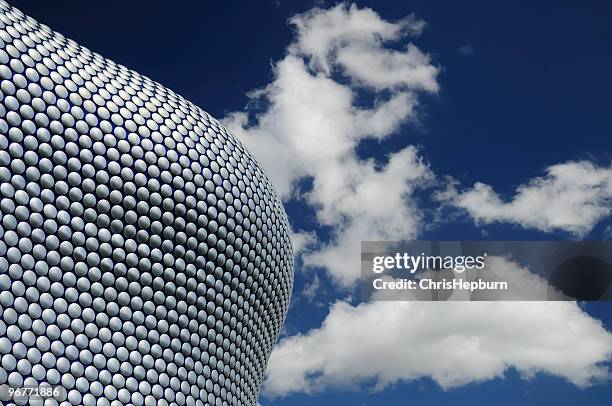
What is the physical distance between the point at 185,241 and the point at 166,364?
357 centimetres

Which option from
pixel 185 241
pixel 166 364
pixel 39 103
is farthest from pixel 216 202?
pixel 39 103

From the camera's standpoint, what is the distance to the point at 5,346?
1680 centimetres

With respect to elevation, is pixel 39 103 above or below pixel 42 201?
above

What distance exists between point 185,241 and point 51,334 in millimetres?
5107

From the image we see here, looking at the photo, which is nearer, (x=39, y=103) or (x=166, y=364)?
(x=39, y=103)

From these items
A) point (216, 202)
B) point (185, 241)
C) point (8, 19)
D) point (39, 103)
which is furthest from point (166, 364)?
point (8, 19)

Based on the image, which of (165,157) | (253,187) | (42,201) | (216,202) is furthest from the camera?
(253,187)

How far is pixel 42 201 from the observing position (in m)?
17.9

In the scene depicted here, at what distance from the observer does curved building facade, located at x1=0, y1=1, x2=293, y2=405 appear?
1753 centimetres

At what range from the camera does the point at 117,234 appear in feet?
64.8

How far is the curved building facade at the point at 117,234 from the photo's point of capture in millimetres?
17531

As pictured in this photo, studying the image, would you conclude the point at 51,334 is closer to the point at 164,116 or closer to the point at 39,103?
the point at 39,103

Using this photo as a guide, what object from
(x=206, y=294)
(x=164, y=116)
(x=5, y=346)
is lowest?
(x=5, y=346)

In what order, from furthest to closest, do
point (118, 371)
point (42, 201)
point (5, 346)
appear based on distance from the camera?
point (118, 371)
point (42, 201)
point (5, 346)
